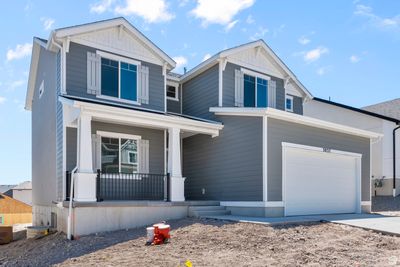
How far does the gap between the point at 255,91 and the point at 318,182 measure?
457cm

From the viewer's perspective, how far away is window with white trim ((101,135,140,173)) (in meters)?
12.8

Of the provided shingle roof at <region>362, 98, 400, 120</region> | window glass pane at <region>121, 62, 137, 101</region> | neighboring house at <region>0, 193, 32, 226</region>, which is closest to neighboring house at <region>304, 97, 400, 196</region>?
shingle roof at <region>362, 98, 400, 120</region>

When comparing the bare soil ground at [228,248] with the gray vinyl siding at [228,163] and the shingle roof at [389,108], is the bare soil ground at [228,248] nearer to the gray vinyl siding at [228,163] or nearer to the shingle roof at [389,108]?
the gray vinyl siding at [228,163]

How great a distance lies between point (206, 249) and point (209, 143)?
6.40m

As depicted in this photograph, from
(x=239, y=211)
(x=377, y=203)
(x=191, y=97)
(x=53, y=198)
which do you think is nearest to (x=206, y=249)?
(x=239, y=211)

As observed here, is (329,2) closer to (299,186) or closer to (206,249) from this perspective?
(299,186)

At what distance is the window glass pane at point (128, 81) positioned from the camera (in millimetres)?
13367

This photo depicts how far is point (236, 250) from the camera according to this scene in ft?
25.0

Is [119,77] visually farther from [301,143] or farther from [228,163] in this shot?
[301,143]

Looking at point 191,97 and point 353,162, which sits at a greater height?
point 191,97

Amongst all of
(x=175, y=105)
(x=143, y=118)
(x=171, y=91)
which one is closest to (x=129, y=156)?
(x=143, y=118)

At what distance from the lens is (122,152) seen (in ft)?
43.2

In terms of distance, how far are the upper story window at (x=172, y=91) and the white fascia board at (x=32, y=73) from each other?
534 cm

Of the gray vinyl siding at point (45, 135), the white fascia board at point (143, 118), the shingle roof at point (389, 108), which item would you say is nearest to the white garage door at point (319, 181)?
the white fascia board at point (143, 118)
